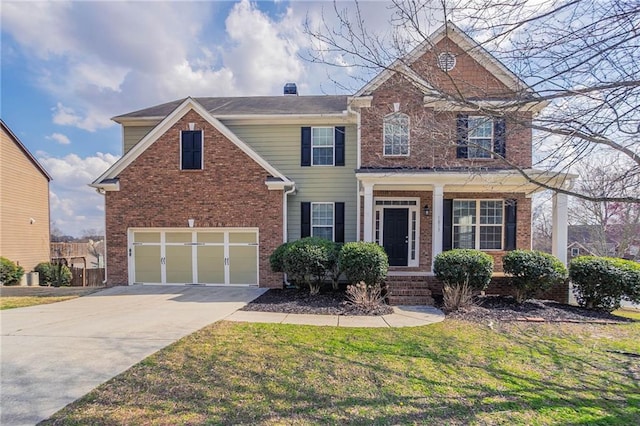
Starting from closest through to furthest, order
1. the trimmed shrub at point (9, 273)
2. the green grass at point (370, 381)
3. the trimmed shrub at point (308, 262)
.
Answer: the green grass at point (370, 381) < the trimmed shrub at point (308, 262) < the trimmed shrub at point (9, 273)

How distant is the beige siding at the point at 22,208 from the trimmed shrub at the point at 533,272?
21980mm

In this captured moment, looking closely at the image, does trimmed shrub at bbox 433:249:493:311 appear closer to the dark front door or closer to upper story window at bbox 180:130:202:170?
the dark front door

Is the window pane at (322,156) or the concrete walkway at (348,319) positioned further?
the window pane at (322,156)

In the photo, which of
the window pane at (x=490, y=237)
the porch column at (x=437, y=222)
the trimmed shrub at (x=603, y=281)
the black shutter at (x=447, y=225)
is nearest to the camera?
the trimmed shrub at (x=603, y=281)

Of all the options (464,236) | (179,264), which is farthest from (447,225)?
(179,264)

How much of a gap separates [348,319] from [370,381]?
3.17 m

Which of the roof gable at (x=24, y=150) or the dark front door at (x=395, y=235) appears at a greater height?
the roof gable at (x=24, y=150)

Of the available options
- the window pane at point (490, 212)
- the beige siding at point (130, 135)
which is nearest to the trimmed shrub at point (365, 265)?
the window pane at point (490, 212)

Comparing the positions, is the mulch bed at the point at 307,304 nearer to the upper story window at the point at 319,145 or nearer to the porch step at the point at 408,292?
the porch step at the point at 408,292

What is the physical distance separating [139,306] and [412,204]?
9.09m

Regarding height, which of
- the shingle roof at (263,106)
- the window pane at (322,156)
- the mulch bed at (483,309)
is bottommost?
the mulch bed at (483,309)

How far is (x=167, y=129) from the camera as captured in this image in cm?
1102

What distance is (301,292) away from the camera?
9.85m

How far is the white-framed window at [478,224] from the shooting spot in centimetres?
1149
